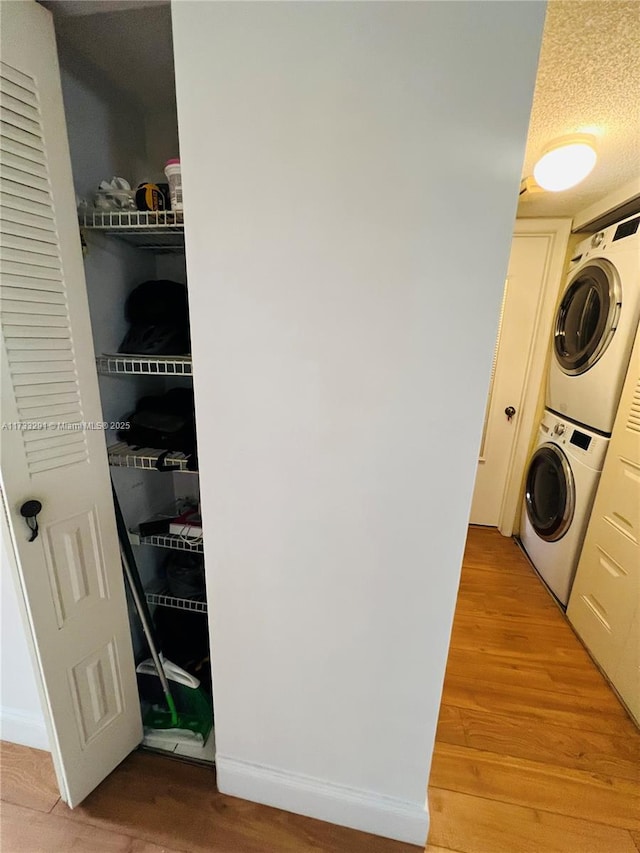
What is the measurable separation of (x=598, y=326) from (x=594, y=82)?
1105 millimetres

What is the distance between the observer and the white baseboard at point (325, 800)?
1.07 metres

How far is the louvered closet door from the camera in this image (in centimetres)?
82

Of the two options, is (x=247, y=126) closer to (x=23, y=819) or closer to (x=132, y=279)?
(x=132, y=279)

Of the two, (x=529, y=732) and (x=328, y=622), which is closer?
(x=328, y=622)

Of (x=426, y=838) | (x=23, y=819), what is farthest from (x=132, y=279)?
(x=426, y=838)

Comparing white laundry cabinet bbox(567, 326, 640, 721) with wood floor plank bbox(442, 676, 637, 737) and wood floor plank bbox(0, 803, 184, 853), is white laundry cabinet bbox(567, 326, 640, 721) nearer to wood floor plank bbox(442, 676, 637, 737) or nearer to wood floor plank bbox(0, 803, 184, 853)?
wood floor plank bbox(442, 676, 637, 737)

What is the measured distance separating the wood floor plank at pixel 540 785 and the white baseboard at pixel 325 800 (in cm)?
22

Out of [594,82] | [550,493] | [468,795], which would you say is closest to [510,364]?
[550,493]

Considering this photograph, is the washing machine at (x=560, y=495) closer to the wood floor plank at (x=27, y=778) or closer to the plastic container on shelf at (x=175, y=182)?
the plastic container on shelf at (x=175, y=182)

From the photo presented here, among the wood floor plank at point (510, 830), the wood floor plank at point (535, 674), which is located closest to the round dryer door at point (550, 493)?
the wood floor plank at point (535, 674)

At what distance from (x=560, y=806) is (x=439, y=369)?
1.55 meters

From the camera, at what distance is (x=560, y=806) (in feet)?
3.88

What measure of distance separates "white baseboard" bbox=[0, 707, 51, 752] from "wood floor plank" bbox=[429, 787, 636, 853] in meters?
1.37

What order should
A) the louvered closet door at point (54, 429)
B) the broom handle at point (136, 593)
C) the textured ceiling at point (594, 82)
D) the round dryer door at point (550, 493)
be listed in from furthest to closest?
the round dryer door at point (550, 493)
the broom handle at point (136, 593)
the textured ceiling at point (594, 82)
the louvered closet door at point (54, 429)
